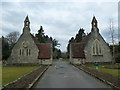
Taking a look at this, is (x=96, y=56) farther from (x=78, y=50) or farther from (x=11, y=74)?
(x=11, y=74)

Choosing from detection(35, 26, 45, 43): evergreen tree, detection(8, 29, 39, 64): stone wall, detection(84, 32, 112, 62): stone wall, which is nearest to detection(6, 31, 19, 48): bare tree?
detection(8, 29, 39, 64): stone wall

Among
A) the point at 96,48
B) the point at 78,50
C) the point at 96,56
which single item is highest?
the point at 96,48

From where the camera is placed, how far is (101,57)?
4797 cm

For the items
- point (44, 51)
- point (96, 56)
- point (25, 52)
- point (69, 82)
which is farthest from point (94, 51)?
point (69, 82)

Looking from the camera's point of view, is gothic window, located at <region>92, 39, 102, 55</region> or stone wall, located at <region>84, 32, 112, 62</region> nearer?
stone wall, located at <region>84, 32, 112, 62</region>

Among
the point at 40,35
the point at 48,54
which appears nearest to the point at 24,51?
the point at 48,54

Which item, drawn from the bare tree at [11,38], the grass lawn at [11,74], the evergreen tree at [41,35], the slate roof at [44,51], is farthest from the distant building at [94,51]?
the evergreen tree at [41,35]

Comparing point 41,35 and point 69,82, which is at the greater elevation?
point 41,35

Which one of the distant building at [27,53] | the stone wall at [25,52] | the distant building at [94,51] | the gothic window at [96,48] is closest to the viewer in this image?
the distant building at [27,53]

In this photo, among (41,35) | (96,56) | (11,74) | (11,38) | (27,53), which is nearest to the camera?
(11,74)

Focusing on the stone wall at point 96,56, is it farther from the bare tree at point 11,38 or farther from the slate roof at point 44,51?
the bare tree at point 11,38

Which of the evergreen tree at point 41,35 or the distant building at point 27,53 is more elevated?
the evergreen tree at point 41,35

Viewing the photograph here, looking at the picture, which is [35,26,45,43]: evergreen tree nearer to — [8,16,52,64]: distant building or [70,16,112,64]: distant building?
[8,16,52,64]: distant building

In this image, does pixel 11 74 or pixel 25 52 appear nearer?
pixel 11 74
